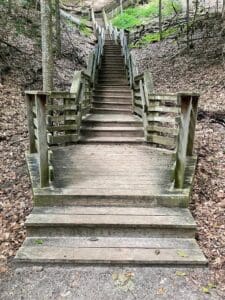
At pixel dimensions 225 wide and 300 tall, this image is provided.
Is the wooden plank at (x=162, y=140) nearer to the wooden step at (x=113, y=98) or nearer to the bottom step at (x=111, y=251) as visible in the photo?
the bottom step at (x=111, y=251)

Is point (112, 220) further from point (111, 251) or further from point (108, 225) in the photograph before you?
point (111, 251)

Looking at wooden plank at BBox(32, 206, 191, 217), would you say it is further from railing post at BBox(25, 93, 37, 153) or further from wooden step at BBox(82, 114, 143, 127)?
wooden step at BBox(82, 114, 143, 127)

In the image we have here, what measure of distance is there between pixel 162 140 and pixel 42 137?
2929 millimetres

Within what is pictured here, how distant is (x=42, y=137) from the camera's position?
4.93 metres

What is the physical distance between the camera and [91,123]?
820 centimetres

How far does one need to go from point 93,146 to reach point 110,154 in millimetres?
653

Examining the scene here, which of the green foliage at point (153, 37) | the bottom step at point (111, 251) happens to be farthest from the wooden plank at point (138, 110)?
the green foliage at point (153, 37)

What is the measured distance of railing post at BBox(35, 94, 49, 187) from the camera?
4812 millimetres

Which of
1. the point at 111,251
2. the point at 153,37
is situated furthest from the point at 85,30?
the point at 111,251

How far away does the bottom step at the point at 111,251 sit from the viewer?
404cm

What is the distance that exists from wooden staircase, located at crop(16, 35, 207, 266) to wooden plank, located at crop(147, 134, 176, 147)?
32 cm

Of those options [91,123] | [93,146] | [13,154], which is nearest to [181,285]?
[93,146]

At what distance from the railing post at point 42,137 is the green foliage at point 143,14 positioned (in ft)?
81.4

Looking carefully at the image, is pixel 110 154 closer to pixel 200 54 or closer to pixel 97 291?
A: pixel 97 291
